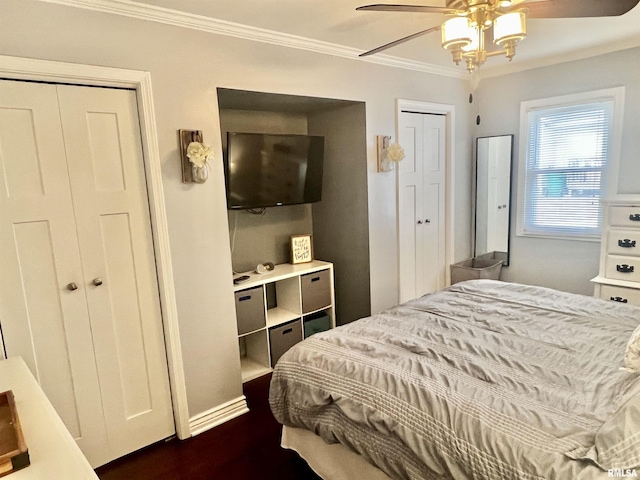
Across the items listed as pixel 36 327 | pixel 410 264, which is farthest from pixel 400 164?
pixel 36 327

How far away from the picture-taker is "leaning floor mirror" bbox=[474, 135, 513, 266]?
4.05m

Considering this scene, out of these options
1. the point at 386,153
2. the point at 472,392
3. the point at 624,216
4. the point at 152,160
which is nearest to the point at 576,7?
the point at 472,392

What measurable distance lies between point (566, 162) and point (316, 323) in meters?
2.74

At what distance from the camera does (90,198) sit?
2076mm

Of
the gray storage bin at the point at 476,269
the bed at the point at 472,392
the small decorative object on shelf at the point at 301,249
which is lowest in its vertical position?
the gray storage bin at the point at 476,269

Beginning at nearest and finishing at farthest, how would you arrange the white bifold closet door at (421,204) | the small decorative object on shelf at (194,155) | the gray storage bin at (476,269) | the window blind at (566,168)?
the small decorative object on shelf at (194,155), the window blind at (566,168), the white bifold closet door at (421,204), the gray storage bin at (476,269)

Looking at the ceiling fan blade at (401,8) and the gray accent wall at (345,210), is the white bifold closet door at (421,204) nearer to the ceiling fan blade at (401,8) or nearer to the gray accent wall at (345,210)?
the gray accent wall at (345,210)

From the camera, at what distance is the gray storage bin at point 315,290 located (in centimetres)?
327

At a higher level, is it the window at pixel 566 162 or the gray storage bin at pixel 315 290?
the window at pixel 566 162

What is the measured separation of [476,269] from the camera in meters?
4.00

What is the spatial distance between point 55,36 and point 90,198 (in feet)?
2.55

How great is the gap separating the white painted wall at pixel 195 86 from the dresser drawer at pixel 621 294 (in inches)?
96.9

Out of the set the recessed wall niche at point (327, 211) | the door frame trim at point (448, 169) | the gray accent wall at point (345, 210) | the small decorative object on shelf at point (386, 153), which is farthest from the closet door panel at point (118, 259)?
the door frame trim at point (448, 169)

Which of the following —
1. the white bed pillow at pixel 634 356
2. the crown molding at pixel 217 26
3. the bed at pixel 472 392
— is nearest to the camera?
the bed at pixel 472 392
